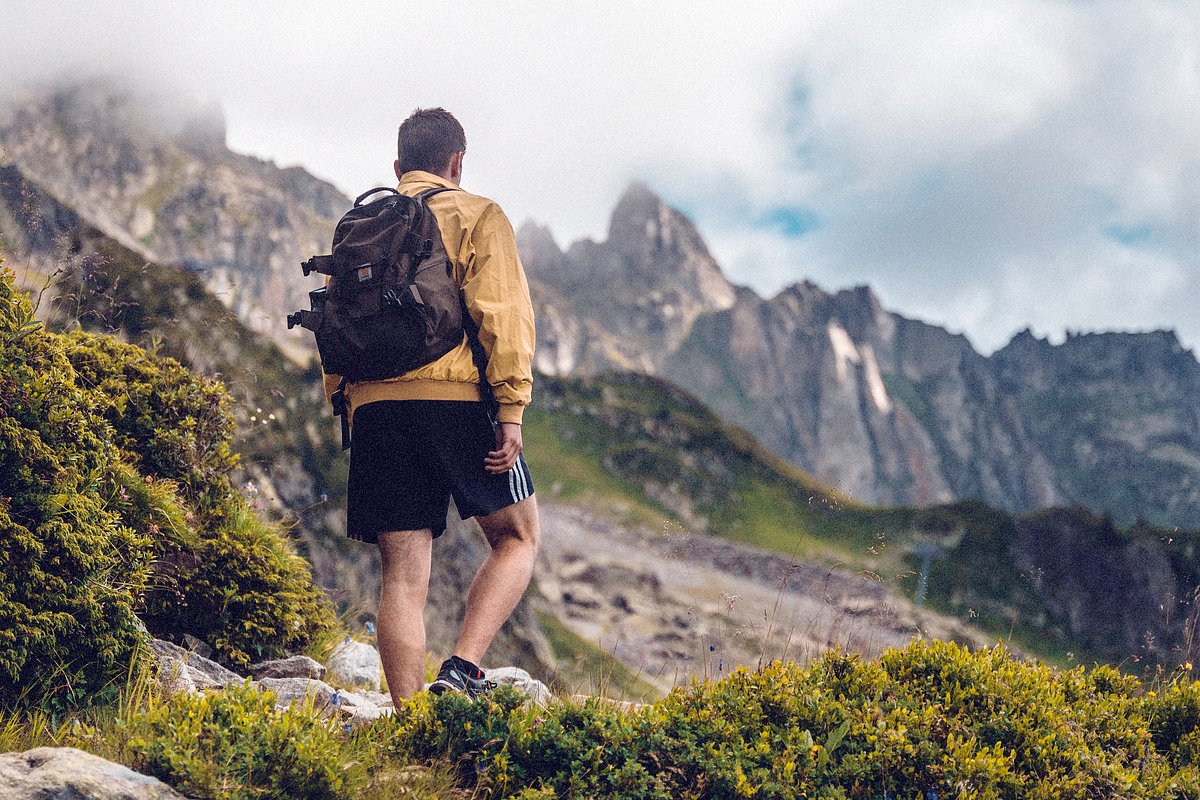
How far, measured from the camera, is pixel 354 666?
669 centimetres

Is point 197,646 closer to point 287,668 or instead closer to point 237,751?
point 287,668

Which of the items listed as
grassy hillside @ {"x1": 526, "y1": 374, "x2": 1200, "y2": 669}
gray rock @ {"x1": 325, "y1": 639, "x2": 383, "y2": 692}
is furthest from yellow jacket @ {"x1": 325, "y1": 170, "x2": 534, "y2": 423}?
grassy hillside @ {"x1": 526, "y1": 374, "x2": 1200, "y2": 669}

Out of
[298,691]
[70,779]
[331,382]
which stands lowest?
[298,691]

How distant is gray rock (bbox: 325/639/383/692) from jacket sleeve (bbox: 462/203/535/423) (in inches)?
115

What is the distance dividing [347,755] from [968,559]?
85774 millimetres

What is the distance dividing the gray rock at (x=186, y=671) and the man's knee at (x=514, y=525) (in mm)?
1489

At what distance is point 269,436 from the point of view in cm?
2597

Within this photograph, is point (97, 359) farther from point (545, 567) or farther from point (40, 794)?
point (545, 567)

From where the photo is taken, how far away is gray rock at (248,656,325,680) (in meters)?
5.84

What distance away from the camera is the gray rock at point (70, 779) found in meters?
2.97

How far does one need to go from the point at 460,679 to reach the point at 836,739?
180cm

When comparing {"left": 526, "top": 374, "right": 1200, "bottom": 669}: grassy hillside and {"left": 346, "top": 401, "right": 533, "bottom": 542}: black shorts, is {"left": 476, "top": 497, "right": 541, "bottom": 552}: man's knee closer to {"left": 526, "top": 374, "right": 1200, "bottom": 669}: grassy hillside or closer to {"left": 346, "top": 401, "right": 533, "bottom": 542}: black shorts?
{"left": 346, "top": 401, "right": 533, "bottom": 542}: black shorts

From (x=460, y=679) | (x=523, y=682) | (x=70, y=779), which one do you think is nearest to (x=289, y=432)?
(x=523, y=682)

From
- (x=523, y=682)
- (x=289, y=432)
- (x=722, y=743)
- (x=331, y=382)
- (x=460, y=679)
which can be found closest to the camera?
(x=722, y=743)
